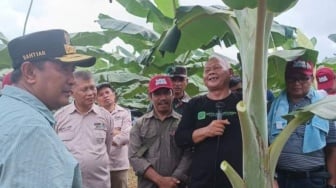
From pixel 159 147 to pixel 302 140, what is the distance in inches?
40.6

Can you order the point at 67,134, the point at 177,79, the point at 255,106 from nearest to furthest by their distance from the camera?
1. the point at 255,106
2. the point at 67,134
3. the point at 177,79

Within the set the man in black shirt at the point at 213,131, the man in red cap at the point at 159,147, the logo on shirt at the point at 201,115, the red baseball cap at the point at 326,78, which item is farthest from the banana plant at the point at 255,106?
the red baseball cap at the point at 326,78

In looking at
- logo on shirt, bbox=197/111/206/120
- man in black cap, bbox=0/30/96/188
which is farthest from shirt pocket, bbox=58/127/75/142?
man in black cap, bbox=0/30/96/188

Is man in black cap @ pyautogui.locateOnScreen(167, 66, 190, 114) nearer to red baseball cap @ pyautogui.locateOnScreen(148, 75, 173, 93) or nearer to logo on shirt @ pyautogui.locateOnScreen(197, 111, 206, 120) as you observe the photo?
red baseball cap @ pyautogui.locateOnScreen(148, 75, 173, 93)

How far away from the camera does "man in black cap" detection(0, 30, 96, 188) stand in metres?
1.41

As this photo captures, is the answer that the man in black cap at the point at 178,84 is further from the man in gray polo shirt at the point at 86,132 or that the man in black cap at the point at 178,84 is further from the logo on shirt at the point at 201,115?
the logo on shirt at the point at 201,115

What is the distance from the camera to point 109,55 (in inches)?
201

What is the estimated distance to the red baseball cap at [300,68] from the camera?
10.3 feet

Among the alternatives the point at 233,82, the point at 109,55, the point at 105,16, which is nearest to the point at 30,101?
the point at 233,82

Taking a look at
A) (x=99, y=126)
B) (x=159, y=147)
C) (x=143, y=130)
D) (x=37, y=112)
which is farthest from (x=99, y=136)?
(x=37, y=112)

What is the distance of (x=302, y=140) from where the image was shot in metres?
3.11

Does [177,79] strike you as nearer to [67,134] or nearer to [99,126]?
[99,126]

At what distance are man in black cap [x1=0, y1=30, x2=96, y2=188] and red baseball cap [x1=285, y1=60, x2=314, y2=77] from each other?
1.65 meters

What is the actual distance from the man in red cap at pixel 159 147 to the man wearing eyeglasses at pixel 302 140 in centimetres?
69
